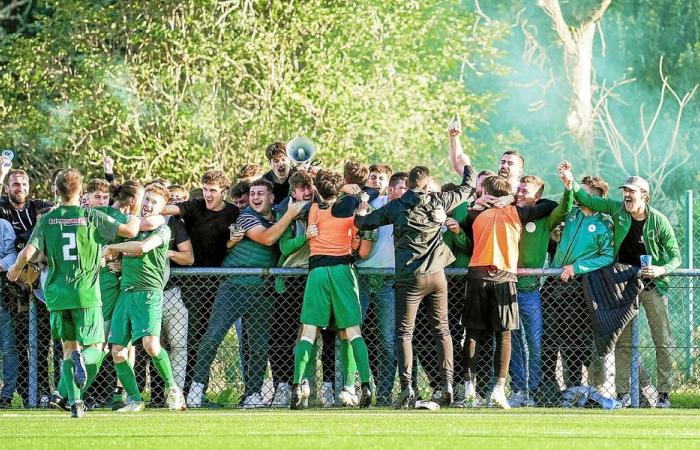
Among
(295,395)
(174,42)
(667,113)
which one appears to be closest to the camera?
(295,395)

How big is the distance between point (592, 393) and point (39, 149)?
12622mm

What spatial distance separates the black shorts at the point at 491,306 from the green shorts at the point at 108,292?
10.0 feet

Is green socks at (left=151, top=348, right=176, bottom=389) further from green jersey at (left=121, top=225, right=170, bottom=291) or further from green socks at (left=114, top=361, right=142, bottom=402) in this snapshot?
green jersey at (left=121, top=225, right=170, bottom=291)

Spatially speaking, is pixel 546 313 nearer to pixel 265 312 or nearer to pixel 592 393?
pixel 592 393

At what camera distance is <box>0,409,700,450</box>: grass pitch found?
1020 cm

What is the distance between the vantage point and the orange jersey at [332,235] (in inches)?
531

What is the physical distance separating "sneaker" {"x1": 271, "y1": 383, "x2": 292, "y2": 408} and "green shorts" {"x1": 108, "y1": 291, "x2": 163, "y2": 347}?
1.35 metres

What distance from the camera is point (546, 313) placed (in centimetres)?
1393

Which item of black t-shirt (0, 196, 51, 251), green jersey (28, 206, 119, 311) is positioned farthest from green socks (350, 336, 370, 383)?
black t-shirt (0, 196, 51, 251)

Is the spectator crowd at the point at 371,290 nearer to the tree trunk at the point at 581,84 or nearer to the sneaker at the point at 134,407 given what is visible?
the sneaker at the point at 134,407

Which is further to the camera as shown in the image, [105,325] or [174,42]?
[174,42]

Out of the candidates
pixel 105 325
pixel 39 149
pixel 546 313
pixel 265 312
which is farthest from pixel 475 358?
pixel 39 149

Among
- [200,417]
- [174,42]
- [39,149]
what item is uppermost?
[174,42]

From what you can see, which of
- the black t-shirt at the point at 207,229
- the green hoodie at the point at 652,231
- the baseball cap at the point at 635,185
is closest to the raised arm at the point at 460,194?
the green hoodie at the point at 652,231
